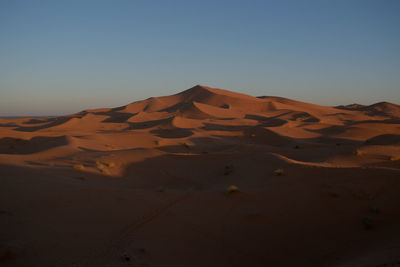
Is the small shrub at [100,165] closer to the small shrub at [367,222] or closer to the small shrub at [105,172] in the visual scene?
the small shrub at [105,172]

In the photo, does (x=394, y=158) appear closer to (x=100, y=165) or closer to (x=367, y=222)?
(x=367, y=222)

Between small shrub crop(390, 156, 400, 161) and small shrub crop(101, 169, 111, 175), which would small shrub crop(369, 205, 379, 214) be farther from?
small shrub crop(101, 169, 111, 175)

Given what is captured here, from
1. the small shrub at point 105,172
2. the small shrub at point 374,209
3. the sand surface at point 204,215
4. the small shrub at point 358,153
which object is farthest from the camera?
the small shrub at point 358,153

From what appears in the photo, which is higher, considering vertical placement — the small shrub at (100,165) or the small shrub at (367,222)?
the small shrub at (100,165)

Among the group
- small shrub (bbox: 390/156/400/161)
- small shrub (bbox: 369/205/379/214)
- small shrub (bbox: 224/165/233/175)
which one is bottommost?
small shrub (bbox: 224/165/233/175)

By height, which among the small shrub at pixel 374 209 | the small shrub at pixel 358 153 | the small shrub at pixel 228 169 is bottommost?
the small shrub at pixel 228 169

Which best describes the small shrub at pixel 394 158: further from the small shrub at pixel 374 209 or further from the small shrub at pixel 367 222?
the small shrub at pixel 367 222

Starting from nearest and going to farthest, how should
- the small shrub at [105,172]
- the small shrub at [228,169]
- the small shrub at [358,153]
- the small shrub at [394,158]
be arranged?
1. the small shrub at [105,172]
2. the small shrub at [228,169]
3. the small shrub at [394,158]
4. the small shrub at [358,153]

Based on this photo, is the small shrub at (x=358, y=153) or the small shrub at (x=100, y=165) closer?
the small shrub at (x=100, y=165)

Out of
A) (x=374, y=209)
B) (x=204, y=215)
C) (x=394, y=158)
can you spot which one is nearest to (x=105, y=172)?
(x=204, y=215)

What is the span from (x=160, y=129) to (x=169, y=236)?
64.0 ft

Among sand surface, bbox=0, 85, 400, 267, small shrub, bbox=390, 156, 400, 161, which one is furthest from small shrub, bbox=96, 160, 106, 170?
small shrub, bbox=390, 156, 400, 161

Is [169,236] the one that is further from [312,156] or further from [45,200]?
[312,156]

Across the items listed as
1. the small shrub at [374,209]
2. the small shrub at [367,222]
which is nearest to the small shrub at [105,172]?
the small shrub at [367,222]
